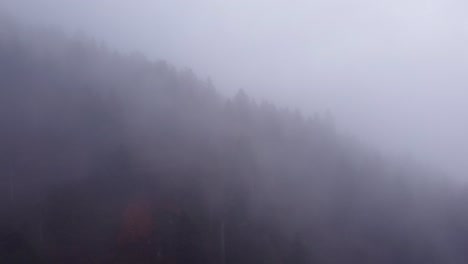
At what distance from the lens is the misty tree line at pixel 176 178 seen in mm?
44188

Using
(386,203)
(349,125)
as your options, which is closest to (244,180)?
(386,203)

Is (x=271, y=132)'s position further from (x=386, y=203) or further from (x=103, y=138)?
(x=103, y=138)

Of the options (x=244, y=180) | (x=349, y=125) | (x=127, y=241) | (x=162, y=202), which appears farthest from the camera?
(x=349, y=125)

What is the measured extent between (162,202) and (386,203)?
70.0 feet

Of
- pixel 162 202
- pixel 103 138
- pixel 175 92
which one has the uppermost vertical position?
pixel 175 92

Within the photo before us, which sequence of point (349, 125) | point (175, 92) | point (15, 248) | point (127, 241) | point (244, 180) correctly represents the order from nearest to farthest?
point (15, 248)
point (127, 241)
point (244, 180)
point (175, 92)
point (349, 125)

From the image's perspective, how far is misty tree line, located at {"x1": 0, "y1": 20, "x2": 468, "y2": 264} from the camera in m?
44.2

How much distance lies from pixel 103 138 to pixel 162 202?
6150mm

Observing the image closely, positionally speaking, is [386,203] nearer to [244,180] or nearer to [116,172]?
[244,180]

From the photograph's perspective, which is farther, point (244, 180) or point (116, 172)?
point (244, 180)

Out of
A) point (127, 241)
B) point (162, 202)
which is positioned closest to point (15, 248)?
point (127, 241)

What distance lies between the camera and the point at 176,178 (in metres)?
49.6

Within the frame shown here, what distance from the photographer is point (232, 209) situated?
47938 millimetres

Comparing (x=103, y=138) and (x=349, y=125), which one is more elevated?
(x=349, y=125)
